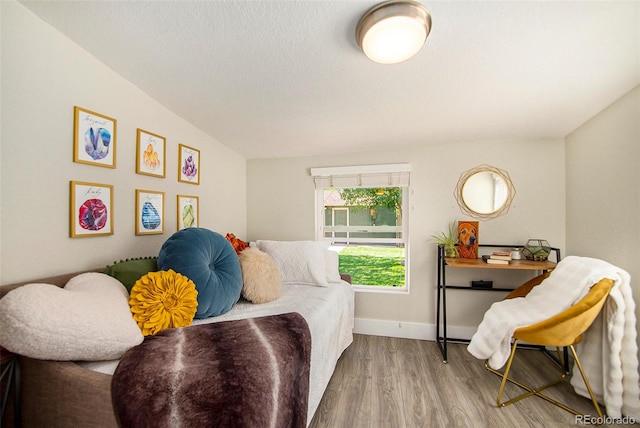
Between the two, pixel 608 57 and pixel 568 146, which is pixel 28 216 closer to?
pixel 608 57

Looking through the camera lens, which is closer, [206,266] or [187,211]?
[206,266]

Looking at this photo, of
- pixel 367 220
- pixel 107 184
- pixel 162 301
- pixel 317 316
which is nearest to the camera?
pixel 162 301

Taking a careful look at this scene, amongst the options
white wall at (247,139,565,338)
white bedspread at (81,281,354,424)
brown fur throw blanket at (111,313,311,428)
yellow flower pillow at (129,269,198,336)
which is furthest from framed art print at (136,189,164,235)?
white wall at (247,139,565,338)

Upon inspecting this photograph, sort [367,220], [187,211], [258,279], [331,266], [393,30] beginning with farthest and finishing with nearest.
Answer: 1. [367,220]
2. [331,266]
3. [187,211]
4. [258,279]
5. [393,30]

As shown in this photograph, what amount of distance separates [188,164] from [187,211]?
0.42 m

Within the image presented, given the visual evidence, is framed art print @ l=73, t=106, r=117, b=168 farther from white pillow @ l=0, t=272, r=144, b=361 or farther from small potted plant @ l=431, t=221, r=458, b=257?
small potted plant @ l=431, t=221, r=458, b=257

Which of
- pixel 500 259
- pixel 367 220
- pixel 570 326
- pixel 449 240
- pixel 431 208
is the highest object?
pixel 431 208

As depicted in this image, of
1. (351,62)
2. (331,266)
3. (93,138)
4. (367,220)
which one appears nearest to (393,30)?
(351,62)

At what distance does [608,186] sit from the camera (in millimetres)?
1917

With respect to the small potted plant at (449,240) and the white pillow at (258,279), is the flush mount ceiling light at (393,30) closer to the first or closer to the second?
the white pillow at (258,279)

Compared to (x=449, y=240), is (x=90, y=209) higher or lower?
higher

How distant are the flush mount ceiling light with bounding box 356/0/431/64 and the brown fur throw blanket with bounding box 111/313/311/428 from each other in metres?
1.49

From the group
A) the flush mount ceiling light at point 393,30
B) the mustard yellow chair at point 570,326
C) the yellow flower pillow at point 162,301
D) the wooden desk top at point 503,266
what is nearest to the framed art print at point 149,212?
the yellow flower pillow at point 162,301

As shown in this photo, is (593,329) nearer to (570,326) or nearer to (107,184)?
(570,326)
